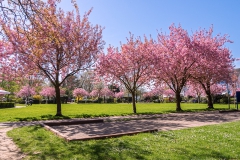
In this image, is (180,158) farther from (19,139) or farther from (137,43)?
(137,43)

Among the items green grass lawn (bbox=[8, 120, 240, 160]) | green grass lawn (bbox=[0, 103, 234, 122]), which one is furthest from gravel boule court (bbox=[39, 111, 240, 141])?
green grass lawn (bbox=[0, 103, 234, 122])

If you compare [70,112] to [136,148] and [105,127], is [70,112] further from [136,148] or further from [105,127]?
[136,148]

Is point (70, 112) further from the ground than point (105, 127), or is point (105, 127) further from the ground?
point (105, 127)

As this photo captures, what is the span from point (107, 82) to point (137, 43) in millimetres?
5434

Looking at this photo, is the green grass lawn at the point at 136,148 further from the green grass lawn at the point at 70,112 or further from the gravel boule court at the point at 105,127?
the green grass lawn at the point at 70,112

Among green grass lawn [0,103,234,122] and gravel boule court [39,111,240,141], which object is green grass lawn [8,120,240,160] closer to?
gravel boule court [39,111,240,141]

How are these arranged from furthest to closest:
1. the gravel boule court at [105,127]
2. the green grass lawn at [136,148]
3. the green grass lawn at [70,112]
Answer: the green grass lawn at [70,112]
the gravel boule court at [105,127]
the green grass lawn at [136,148]

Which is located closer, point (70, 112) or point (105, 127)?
point (105, 127)

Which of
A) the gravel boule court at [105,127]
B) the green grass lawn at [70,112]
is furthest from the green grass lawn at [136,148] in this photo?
the green grass lawn at [70,112]

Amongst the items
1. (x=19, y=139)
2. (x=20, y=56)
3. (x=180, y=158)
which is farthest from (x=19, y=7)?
(x=20, y=56)

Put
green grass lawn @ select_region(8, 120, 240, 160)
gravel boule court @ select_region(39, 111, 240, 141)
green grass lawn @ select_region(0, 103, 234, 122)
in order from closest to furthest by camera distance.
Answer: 1. green grass lawn @ select_region(8, 120, 240, 160)
2. gravel boule court @ select_region(39, 111, 240, 141)
3. green grass lawn @ select_region(0, 103, 234, 122)

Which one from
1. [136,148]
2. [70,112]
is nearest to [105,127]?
[136,148]

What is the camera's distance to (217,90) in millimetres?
46219

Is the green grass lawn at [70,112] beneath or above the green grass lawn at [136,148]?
beneath
